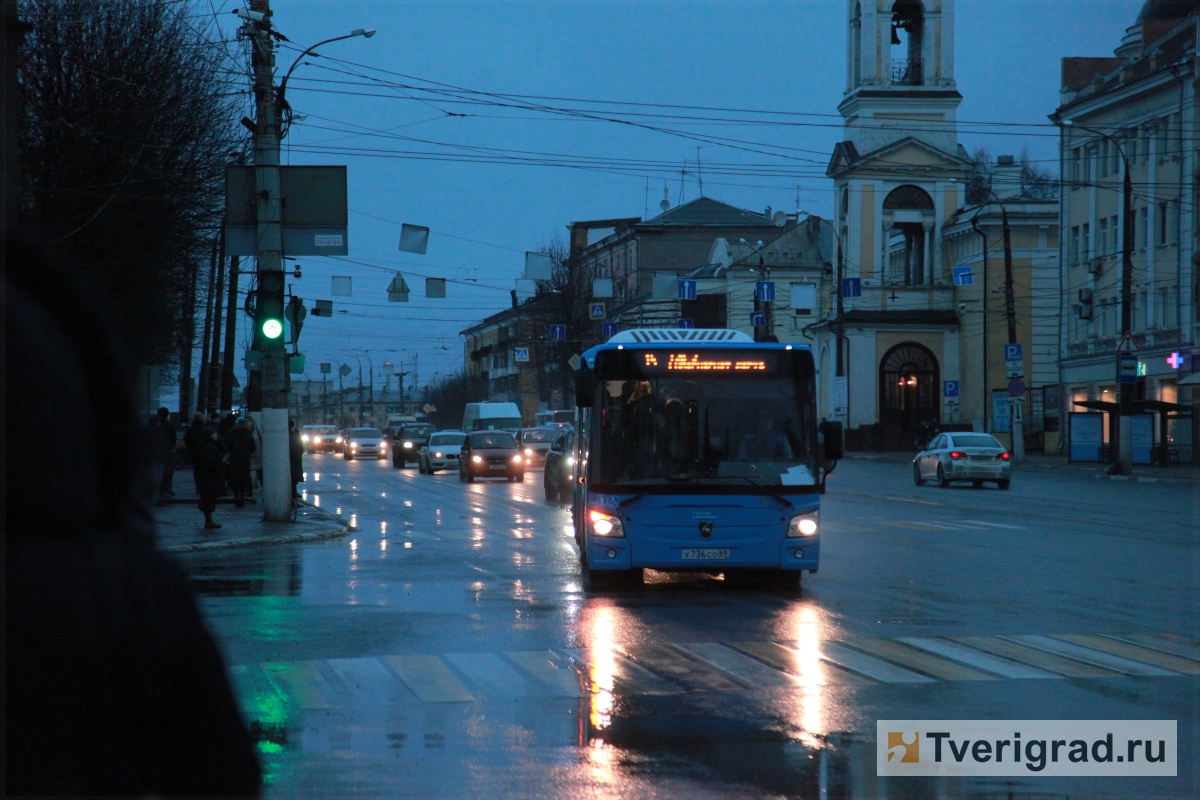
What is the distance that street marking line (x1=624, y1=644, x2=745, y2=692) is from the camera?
889 cm

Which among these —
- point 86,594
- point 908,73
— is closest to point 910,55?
point 908,73

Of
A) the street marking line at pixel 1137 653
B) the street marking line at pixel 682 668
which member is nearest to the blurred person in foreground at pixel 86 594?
the street marking line at pixel 682 668

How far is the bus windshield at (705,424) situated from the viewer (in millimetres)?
14648

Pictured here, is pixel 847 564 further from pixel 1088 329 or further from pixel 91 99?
pixel 1088 329

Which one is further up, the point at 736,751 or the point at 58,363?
the point at 58,363

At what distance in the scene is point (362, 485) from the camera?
43875 mm

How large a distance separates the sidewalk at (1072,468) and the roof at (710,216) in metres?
32.6

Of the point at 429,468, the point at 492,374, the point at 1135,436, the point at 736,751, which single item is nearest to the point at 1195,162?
the point at 1135,436

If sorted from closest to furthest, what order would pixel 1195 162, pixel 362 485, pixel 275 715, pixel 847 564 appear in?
pixel 275 715 < pixel 847 564 < pixel 362 485 < pixel 1195 162

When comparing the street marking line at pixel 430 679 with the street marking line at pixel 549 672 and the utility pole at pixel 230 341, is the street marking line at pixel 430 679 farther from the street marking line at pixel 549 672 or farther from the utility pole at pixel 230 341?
the utility pole at pixel 230 341

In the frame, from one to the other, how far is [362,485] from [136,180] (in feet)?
63.8

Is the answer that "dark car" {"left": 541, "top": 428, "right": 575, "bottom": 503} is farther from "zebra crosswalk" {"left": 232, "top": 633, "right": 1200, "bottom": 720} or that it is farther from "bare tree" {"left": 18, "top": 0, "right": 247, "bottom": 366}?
"zebra crosswalk" {"left": 232, "top": 633, "right": 1200, "bottom": 720}

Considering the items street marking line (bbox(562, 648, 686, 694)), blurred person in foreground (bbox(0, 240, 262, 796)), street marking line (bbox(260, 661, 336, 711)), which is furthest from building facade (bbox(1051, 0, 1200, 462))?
blurred person in foreground (bbox(0, 240, 262, 796))

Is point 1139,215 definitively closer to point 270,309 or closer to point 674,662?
point 270,309
